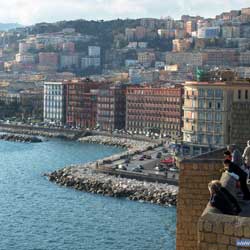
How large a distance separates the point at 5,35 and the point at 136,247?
91415 millimetres

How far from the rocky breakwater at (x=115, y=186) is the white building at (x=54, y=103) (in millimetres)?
18968

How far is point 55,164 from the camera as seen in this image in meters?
25.0

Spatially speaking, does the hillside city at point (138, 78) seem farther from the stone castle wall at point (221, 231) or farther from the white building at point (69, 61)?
the stone castle wall at point (221, 231)

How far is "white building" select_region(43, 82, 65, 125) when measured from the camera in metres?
40.5

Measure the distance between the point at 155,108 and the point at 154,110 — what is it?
10 cm

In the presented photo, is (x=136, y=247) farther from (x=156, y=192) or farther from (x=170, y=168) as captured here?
(x=170, y=168)

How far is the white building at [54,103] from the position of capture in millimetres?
40500

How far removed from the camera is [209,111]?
23172mm

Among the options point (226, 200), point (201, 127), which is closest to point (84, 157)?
point (201, 127)

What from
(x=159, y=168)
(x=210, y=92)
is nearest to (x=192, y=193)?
(x=159, y=168)

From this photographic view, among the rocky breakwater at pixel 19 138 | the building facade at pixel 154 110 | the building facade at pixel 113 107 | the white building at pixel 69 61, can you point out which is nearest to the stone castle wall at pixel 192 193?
the building facade at pixel 154 110

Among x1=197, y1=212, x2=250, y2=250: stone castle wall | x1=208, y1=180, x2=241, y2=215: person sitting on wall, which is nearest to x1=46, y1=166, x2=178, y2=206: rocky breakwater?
x1=208, y1=180, x2=241, y2=215: person sitting on wall

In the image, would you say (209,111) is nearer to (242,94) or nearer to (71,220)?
(242,94)

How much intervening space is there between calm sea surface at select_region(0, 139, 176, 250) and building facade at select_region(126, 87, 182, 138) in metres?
13.1
